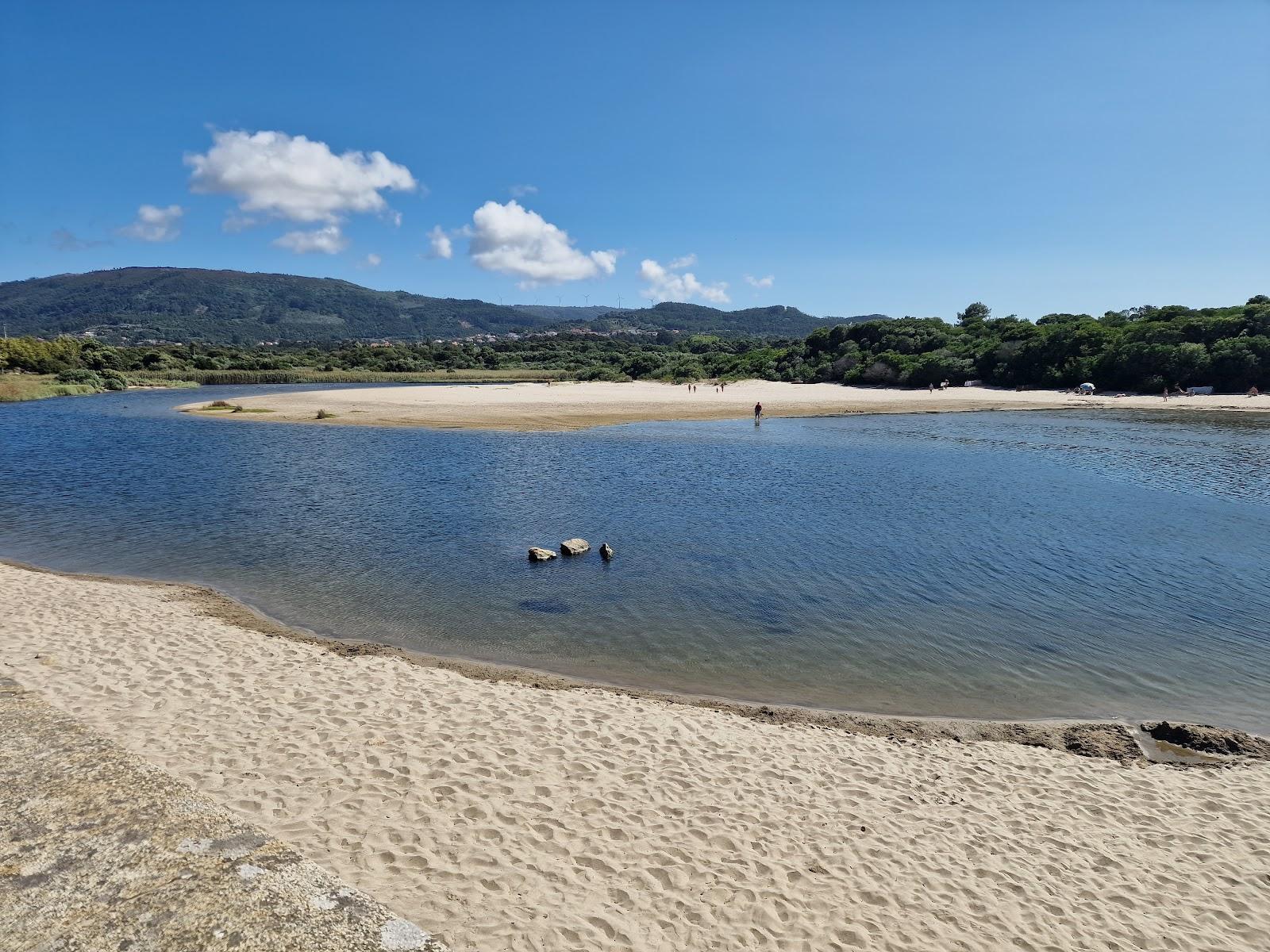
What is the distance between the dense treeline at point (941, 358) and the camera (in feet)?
222

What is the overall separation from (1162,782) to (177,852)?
33.9ft

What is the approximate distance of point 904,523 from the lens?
71.2ft

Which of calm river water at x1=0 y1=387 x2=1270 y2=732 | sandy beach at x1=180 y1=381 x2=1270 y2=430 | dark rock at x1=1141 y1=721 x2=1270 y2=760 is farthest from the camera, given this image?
sandy beach at x1=180 y1=381 x2=1270 y2=430

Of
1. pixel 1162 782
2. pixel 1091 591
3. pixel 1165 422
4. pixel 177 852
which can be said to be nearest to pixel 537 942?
pixel 177 852

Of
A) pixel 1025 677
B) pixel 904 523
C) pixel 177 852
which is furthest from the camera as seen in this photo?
pixel 904 523

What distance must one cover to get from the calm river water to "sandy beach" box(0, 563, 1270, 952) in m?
2.10

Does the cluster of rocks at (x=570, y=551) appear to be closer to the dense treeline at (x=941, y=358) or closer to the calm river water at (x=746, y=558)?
the calm river water at (x=746, y=558)

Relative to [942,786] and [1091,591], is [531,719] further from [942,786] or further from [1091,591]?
[1091,591]

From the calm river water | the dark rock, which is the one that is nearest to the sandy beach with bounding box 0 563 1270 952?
the dark rock

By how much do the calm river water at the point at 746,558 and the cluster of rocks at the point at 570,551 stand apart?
35 centimetres

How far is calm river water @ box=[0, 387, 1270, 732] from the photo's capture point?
11.6 metres

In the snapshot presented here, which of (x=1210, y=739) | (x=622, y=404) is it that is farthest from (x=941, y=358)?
(x=1210, y=739)

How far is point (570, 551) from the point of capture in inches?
691

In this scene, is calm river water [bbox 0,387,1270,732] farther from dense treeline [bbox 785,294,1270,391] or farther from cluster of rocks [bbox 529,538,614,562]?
dense treeline [bbox 785,294,1270,391]
